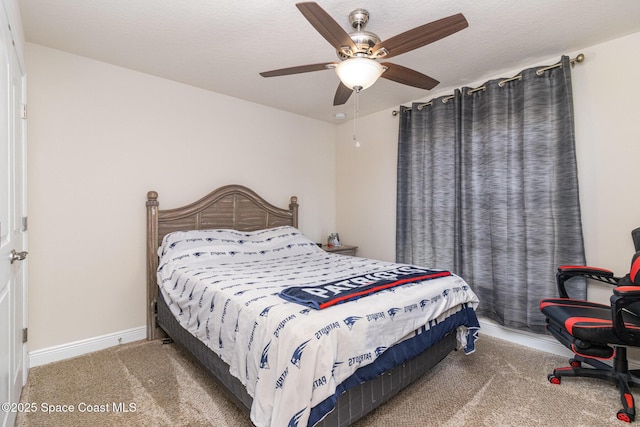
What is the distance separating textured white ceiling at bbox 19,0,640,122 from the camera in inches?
77.5

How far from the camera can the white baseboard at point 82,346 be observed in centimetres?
241

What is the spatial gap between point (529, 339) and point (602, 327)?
42.2 inches

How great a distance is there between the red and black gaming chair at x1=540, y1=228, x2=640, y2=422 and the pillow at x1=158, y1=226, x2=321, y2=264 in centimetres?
220

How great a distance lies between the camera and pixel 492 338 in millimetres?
2980

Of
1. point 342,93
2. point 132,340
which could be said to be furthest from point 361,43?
point 132,340

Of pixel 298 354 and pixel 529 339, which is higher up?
pixel 298 354

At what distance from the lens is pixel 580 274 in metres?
2.32

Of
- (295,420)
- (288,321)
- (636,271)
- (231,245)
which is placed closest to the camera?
(295,420)

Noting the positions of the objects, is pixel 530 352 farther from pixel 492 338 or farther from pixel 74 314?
pixel 74 314

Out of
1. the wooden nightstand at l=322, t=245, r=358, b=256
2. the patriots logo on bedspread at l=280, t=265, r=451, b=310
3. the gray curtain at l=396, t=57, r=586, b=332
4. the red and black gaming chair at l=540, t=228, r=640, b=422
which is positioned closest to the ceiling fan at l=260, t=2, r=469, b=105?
the patriots logo on bedspread at l=280, t=265, r=451, b=310

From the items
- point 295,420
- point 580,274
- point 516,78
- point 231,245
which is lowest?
point 295,420

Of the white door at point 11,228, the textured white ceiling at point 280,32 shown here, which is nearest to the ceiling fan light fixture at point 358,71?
the textured white ceiling at point 280,32

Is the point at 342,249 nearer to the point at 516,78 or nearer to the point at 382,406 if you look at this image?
the point at 382,406

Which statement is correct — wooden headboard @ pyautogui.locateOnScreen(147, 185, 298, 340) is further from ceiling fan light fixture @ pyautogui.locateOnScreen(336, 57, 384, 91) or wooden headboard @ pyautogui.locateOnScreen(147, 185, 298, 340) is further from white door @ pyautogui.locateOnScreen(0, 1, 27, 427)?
ceiling fan light fixture @ pyautogui.locateOnScreen(336, 57, 384, 91)
